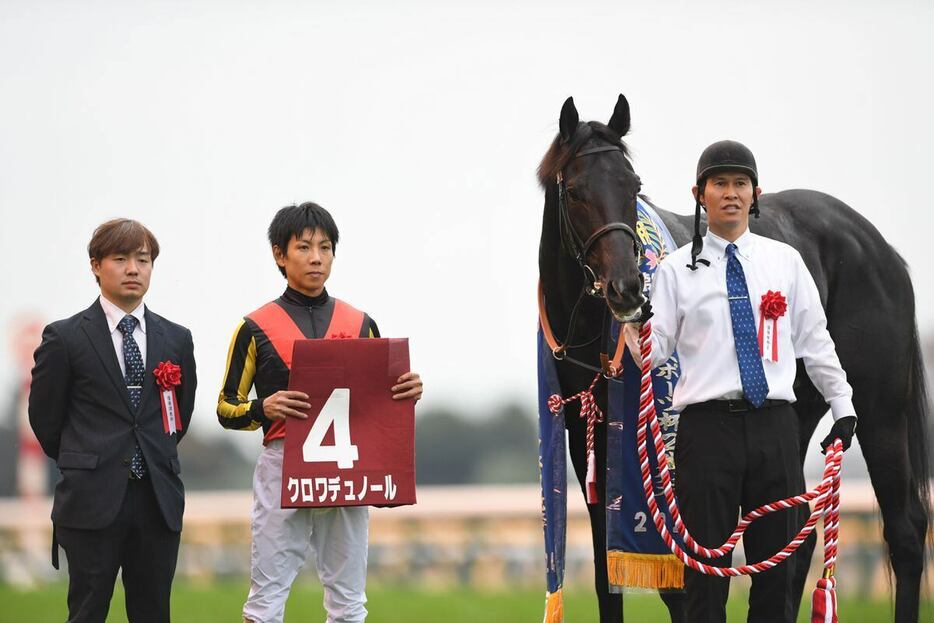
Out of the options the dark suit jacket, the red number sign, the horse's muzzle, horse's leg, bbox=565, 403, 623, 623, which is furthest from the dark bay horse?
the dark suit jacket

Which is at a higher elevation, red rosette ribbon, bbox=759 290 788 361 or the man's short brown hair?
the man's short brown hair

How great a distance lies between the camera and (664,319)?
4.07 m

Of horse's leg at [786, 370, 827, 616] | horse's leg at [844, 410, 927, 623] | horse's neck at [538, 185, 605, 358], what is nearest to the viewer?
horse's neck at [538, 185, 605, 358]

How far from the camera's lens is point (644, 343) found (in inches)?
158

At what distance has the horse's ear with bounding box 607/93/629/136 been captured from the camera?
4645 millimetres

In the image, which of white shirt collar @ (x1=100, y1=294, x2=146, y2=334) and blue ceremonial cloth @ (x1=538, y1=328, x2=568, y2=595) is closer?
white shirt collar @ (x1=100, y1=294, x2=146, y2=334)

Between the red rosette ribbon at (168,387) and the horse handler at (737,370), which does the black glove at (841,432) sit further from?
the red rosette ribbon at (168,387)

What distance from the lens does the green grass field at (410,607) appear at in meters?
7.52

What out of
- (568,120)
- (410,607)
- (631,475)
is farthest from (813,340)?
(410,607)

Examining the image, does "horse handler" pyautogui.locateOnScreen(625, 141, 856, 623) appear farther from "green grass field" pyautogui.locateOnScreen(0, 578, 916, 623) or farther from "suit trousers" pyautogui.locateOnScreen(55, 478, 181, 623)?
"green grass field" pyautogui.locateOnScreen(0, 578, 916, 623)

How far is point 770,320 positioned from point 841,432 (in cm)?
Result: 41

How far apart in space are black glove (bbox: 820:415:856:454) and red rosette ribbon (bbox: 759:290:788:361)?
0.28 meters

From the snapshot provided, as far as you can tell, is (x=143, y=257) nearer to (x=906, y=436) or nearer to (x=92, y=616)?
(x=92, y=616)

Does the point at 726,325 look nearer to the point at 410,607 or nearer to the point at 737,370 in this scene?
the point at 737,370
